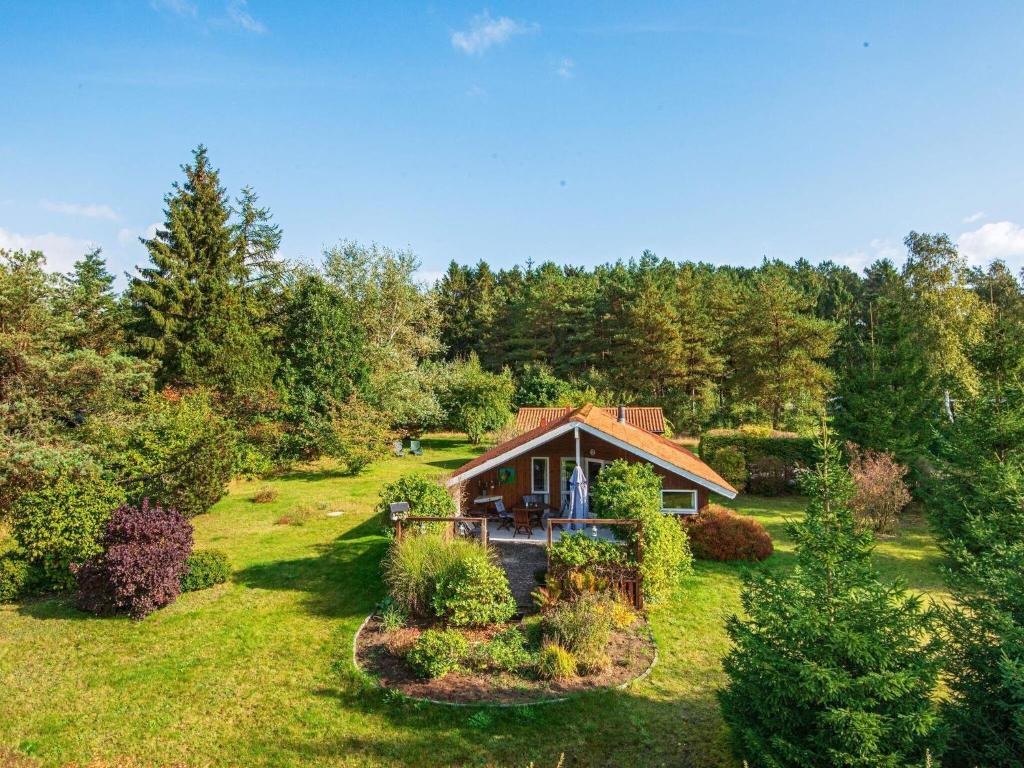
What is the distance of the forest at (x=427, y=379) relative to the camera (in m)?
8.95

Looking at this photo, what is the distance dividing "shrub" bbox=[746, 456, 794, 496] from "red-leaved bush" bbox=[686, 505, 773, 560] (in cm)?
941

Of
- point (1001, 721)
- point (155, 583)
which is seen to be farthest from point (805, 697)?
point (155, 583)

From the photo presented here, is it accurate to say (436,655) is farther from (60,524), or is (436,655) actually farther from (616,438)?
(60,524)

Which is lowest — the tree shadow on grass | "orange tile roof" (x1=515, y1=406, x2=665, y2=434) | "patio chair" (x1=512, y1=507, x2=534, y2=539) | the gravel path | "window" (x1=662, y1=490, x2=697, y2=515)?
the tree shadow on grass

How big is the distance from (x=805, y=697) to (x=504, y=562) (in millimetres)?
9325

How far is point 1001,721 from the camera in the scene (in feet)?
20.0

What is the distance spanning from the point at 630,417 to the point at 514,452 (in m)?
13.0

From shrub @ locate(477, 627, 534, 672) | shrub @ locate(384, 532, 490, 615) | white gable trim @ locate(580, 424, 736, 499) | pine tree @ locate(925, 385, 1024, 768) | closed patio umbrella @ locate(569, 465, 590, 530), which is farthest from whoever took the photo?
white gable trim @ locate(580, 424, 736, 499)

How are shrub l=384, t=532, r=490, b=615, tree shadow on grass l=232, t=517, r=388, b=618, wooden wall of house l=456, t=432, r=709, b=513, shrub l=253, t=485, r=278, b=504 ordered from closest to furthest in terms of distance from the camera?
shrub l=384, t=532, r=490, b=615, tree shadow on grass l=232, t=517, r=388, b=618, wooden wall of house l=456, t=432, r=709, b=513, shrub l=253, t=485, r=278, b=504

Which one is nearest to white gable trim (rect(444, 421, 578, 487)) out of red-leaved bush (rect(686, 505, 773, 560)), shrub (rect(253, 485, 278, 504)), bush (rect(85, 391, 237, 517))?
red-leaved bush (rect(686, 505, 773, 560))

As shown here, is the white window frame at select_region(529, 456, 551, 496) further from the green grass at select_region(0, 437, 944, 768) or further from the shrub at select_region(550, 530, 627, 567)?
the shrub at select_region(550, 530, 627, 567)

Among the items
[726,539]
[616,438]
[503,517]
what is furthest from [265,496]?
[726,539]

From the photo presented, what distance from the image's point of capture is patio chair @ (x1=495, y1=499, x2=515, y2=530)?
17672 millimetres

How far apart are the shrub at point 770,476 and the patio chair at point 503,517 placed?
1306 centimetres
